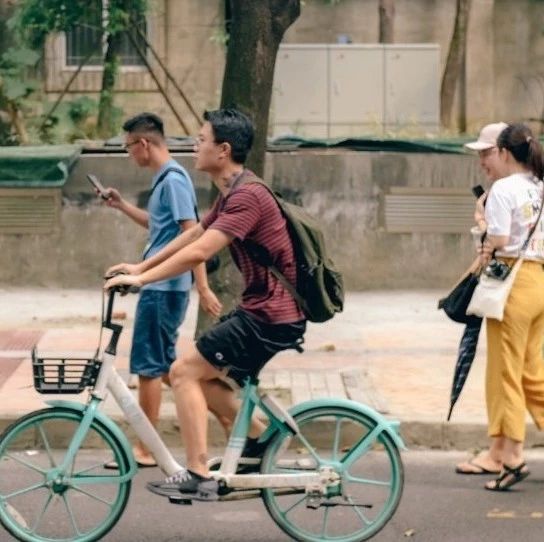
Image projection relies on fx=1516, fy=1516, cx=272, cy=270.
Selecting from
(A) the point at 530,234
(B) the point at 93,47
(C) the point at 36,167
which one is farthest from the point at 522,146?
(B) the point at 93,47

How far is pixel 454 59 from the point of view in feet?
67.3

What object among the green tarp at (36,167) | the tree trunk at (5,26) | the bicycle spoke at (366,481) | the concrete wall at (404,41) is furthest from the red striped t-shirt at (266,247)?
the concrete wall at (404,41)

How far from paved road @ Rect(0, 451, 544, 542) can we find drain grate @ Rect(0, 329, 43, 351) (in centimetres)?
389

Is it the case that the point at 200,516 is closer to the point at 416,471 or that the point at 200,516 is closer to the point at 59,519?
the point at 59,519

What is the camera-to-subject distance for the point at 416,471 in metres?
8.10

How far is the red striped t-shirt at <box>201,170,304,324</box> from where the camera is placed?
629 cm

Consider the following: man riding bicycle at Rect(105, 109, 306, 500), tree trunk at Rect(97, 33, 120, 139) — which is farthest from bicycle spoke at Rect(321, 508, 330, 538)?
tree trunk at Rect(97, 33, 120, 139)

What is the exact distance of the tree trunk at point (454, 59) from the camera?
20.4 meters

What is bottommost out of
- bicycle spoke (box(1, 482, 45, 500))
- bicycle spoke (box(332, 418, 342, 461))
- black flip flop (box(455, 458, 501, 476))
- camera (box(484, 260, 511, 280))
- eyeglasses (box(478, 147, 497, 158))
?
black flip flop (box(455, 458, 501, 476))

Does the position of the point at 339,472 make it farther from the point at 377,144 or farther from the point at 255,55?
the point at 377,144

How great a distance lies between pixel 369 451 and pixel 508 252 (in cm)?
165

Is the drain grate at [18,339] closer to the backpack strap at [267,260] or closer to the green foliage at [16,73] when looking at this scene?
the backpack strap at [267,260]

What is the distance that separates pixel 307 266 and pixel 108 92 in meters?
12.3

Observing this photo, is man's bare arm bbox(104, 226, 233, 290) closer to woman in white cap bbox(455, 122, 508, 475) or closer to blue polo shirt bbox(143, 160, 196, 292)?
blue polo shirt bbox(143, 160, 196, 292)
